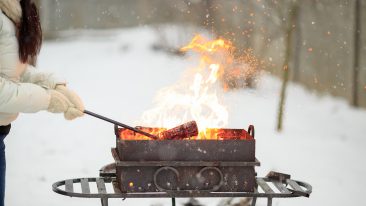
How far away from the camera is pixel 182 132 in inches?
162

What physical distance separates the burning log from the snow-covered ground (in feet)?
6.94

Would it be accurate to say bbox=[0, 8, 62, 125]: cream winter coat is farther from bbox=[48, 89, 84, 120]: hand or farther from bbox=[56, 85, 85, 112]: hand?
bbox=[56, 85, 85, 112]: hand

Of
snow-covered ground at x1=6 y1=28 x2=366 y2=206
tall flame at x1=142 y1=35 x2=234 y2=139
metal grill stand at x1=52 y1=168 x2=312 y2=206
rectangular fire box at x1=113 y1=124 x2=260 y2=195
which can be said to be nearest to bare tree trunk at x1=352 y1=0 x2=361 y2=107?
snow-covered ground at x1=6 y1=28 x2=366 y2=206

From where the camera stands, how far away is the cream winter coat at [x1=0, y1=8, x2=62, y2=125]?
372 cm

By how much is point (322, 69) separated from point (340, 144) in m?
5.99

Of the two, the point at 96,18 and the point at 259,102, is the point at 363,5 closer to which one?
the point at 259,102

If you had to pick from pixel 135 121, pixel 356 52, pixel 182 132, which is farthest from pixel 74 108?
pixel 356 52

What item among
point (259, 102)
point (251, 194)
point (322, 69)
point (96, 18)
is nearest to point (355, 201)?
point (251, 194)

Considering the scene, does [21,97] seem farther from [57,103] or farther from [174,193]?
[174,193]

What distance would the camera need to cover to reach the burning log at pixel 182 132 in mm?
4121

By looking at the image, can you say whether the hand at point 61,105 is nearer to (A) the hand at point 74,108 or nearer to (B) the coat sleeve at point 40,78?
(A) the hand at point 74,108

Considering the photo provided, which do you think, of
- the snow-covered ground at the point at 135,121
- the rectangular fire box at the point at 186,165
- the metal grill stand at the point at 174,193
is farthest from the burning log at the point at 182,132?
the snow-covered ground at the point at 135,121

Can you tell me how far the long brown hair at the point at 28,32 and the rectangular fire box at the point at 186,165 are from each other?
0.86 metres

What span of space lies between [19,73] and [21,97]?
0.96 ft
